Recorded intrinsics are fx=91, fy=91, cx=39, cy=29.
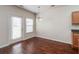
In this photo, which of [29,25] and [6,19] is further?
[29,25]

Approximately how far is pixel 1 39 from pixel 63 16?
1.31m

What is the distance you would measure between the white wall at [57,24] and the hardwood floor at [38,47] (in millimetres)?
130

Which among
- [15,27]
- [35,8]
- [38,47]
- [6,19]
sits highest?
[35,8]

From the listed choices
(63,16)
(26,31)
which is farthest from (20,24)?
(63,16)

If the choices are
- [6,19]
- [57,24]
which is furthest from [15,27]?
[57,24]

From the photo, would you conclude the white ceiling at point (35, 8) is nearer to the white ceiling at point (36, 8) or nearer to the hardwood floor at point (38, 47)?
the white ceiling at point (36, 8)

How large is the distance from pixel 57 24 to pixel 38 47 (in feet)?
2.07

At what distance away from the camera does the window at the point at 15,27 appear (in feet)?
5.90

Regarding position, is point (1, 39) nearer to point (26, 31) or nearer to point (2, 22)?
point (2, 22)

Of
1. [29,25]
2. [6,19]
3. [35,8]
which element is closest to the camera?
[6,19]

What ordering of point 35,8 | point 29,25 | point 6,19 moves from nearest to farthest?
point 6,19, point 35,8, point 29,25

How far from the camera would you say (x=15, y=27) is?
1.83 metres

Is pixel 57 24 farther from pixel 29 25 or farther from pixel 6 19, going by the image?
pixel 6 19
